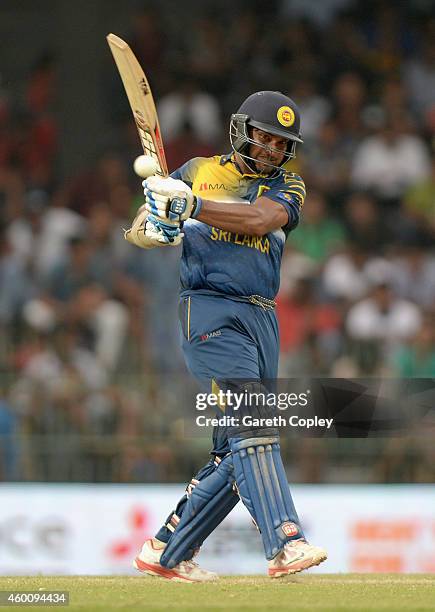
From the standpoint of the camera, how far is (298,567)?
5.46 metres

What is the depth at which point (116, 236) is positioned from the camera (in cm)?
1173

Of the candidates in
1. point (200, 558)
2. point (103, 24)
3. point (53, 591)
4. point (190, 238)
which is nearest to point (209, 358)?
point (190, 238)

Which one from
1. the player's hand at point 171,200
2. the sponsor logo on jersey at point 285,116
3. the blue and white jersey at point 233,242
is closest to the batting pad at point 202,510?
the blue and white jersey at point 233,242

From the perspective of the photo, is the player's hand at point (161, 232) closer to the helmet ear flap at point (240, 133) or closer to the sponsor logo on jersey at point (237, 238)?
the sponsor logo on jersey at point (237, 238)

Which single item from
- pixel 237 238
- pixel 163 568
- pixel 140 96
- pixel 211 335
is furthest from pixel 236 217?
pixel 163 568

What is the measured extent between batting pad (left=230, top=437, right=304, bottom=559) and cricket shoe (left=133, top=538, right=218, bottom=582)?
0.60m

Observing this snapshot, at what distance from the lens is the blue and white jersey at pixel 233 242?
19.0 ft

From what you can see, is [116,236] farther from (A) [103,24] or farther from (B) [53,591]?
(B) [53,591]

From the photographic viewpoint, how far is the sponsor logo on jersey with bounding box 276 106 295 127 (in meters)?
5.80

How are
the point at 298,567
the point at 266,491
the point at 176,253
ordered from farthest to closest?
1. the point at 176,253
2. the point at 266,491
3. the point at 298,567

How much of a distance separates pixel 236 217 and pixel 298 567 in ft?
4.95

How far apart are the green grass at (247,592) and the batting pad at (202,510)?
0.59 feet

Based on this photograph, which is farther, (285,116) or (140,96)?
(140,96)

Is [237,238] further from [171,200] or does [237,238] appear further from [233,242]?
[171,200]
